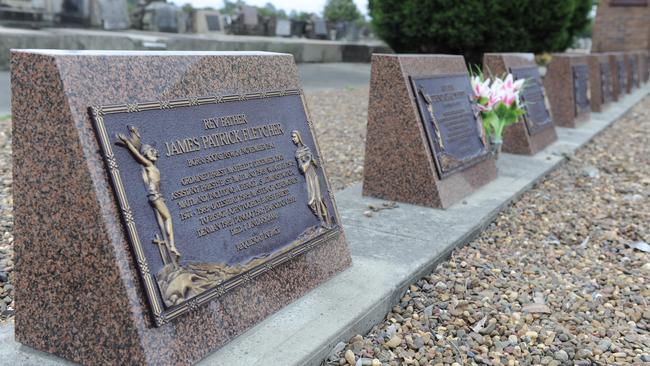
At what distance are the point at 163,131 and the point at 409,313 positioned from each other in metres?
1.53

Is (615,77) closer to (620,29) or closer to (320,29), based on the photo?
(620,29)

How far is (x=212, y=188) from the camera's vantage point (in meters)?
2.66

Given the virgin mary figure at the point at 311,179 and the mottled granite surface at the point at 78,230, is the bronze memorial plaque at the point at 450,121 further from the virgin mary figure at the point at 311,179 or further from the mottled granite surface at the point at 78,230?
the mottled granite surface at the point at 78,230

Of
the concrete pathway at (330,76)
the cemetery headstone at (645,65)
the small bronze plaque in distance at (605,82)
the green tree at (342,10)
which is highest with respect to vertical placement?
the green tree at (342,10)

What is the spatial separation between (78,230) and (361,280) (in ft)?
4.86

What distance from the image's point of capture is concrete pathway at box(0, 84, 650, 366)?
250 cm

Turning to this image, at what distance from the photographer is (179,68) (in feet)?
8.59

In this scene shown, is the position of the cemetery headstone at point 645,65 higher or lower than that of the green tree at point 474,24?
lower

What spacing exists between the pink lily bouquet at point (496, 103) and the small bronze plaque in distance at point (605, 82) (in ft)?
23.1

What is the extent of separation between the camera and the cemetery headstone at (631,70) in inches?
672

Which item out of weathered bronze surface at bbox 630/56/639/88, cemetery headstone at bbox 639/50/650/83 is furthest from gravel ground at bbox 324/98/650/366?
cemetery headstone at bbox 639/50/650/83

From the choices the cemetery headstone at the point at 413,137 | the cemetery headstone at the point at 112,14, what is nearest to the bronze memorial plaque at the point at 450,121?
the cemetery headstone at the point at 413,137

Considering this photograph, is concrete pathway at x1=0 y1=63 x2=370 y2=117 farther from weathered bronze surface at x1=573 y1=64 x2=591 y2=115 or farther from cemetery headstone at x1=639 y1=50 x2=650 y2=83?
cemetery headstone at x1=639 y1=50 x2=650 y2=83

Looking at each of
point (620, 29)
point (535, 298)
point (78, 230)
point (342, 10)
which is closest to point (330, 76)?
point (535, 298)
